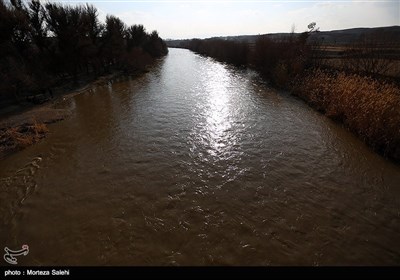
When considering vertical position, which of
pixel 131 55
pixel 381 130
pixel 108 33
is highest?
pixel 108 33

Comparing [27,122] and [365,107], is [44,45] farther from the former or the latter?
[365,107]

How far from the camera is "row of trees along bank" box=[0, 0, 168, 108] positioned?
17175 mm

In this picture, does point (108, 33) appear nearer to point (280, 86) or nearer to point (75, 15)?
point (75, 15)

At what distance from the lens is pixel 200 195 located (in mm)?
8305

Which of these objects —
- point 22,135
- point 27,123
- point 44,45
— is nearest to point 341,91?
point 22,135

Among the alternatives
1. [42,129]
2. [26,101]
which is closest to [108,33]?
[26,101]

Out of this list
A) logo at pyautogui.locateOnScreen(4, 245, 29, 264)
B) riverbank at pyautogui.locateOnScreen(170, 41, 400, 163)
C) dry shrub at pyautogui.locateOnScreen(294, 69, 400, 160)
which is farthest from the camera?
riverbank at pyautogui.locateOnScreen(170, 41, 400, 163)

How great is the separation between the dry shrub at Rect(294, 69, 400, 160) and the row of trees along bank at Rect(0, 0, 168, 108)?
70.2 ft

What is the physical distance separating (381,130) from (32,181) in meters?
15.7

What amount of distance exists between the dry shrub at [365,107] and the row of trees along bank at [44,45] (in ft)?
70.2

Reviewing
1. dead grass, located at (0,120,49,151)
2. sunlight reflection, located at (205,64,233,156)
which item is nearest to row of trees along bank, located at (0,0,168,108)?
dead grass, located at (0,120,49,151)

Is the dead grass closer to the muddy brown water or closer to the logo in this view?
the muddy brown water

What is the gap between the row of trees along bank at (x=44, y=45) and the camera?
17.2 m

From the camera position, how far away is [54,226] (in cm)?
695
